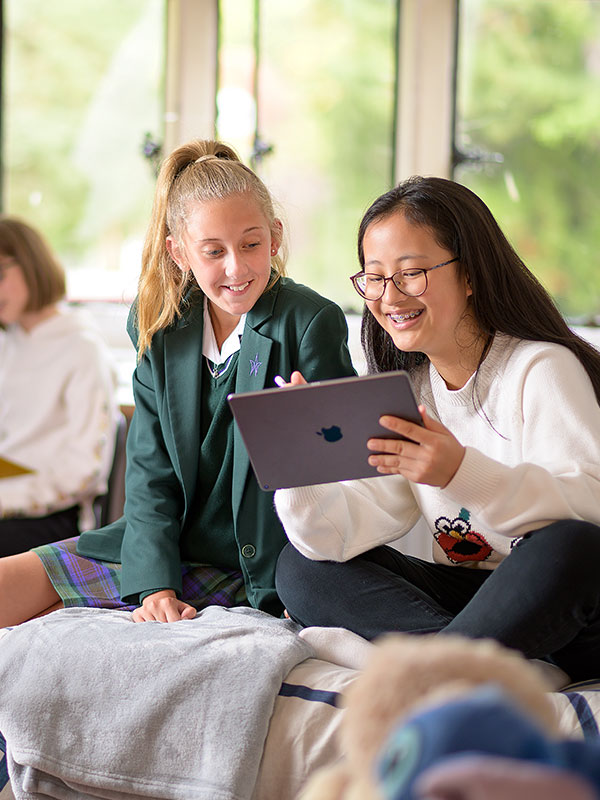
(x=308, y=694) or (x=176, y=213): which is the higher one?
(x=176, y=213)

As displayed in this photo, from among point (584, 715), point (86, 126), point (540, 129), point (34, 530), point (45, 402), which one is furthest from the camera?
point (86, 126)

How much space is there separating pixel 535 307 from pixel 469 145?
4.68 feet

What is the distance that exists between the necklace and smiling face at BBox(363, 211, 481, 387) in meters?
0.34

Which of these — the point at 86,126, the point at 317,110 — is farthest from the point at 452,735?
the point at 86,126

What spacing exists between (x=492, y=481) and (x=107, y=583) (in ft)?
2.70

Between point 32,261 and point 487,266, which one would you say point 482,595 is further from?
point 32,261

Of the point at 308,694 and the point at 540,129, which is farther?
the point at 540,129

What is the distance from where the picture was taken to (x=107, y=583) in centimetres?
176

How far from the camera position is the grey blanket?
4.16ft

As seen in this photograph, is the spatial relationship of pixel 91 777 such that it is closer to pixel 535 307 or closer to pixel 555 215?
pixel 535 307

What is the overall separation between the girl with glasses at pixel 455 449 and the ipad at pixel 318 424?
0.03 metres

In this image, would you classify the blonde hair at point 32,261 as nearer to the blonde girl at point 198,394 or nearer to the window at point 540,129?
the blonde girl at point 198,394

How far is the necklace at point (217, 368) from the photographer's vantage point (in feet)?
5.78

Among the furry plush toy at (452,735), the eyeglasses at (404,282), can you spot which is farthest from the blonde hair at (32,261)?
the furry plush toy at (452,735)
